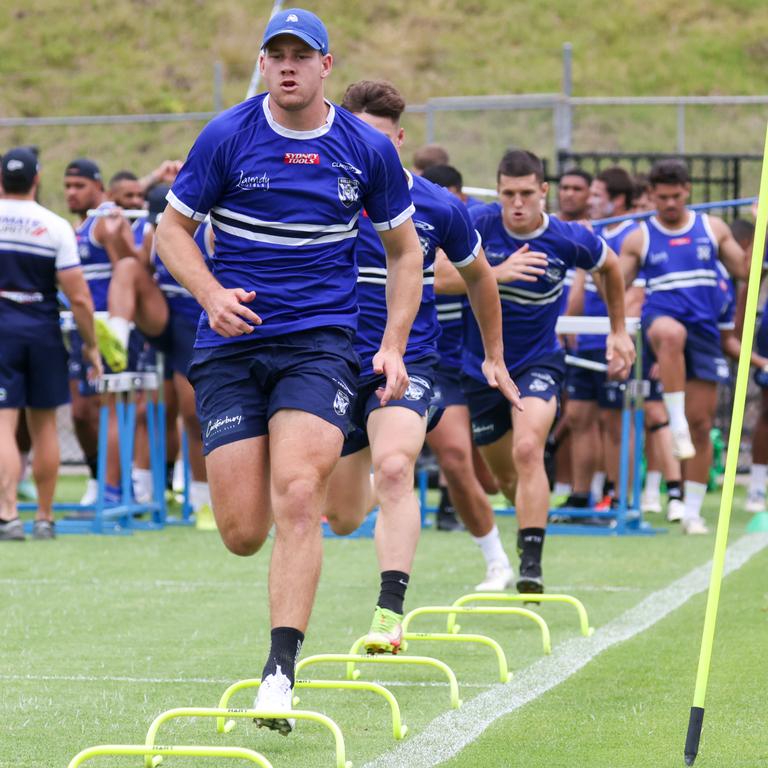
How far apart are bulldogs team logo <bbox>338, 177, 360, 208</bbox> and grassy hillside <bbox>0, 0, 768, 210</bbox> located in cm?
2634

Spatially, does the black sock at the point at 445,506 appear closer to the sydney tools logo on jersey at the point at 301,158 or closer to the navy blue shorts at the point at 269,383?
the navy blue shorts at the point at 269,383

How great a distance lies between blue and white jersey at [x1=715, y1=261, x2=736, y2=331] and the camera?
Result: 42.0 feet

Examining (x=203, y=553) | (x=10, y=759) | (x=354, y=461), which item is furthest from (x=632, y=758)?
(x=203, y=553)

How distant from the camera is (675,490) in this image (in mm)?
13492

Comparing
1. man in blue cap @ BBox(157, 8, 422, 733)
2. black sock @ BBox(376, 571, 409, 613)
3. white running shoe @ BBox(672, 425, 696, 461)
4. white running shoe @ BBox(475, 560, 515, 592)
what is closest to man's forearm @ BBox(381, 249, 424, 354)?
man in blue cap @ BBox(157, 8, 422, 733)

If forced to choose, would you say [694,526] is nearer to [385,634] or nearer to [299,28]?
[385,634]

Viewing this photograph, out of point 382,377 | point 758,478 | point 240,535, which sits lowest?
point 758,478

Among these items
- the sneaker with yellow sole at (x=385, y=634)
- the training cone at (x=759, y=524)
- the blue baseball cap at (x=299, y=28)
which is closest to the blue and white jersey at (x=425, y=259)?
the sneaker with yellow sole at (x=385, y=634)

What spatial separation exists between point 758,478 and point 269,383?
30.5 feet

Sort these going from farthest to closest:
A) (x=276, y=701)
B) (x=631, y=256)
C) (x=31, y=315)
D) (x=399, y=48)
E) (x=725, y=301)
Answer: (x=399, y=48) → (x=725, y=301) → (x=631, y=256) → (x=31, y=315) → (x=276, y=701)

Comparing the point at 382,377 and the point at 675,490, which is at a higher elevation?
the point at 382,377

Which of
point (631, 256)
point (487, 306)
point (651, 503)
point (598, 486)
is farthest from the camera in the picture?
point (598, 486)

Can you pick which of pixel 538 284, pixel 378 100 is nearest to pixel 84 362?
pixel 538 284

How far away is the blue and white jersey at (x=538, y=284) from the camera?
352 inches
